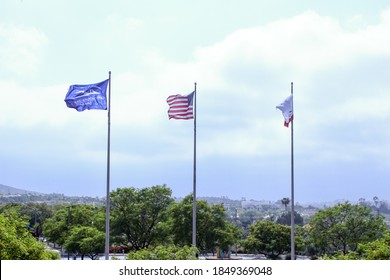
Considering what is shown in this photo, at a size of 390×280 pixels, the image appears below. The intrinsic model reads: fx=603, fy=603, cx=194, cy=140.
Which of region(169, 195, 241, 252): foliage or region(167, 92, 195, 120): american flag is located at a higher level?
region(167, 92, 195, 120): american flag

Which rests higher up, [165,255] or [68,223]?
[165,255]

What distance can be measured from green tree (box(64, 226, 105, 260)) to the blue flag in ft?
87.5

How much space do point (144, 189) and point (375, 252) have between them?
32251 mm

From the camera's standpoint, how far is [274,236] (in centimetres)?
6038

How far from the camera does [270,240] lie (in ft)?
199

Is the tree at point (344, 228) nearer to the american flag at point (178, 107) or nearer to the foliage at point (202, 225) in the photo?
the foliage at point (202, 225)

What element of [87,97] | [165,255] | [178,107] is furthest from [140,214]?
[165,255]

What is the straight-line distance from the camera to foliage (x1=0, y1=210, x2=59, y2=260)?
22.5 m

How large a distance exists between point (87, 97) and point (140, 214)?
2621cm

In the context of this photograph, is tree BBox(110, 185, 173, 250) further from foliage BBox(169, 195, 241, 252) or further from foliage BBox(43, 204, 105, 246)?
foliage BBox(43, 204, 105, 246)

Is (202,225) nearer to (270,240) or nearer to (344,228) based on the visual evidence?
(270,240)

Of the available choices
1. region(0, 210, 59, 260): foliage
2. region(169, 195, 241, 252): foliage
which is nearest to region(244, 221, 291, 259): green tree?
region(169, 195, 241, 252): foliage
